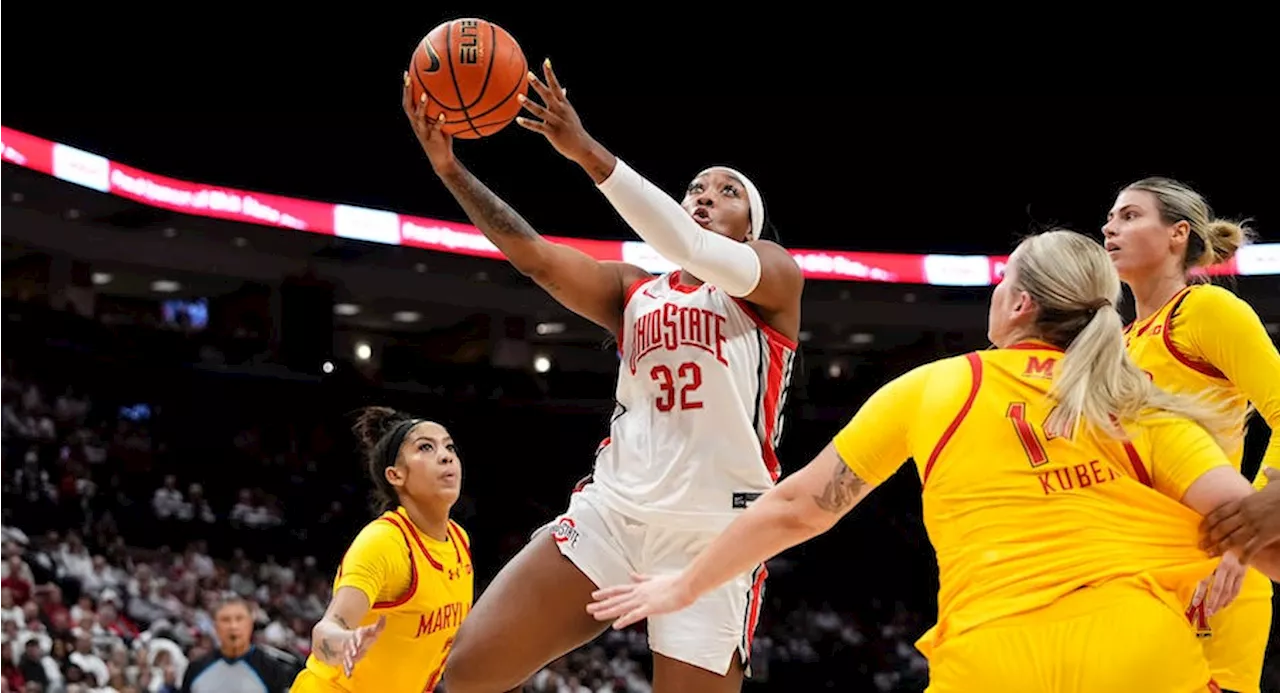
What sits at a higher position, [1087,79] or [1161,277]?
[1087,79]

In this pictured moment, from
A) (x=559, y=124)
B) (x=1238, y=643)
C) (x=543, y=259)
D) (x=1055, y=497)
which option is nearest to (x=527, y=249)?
(x=543, y=259)

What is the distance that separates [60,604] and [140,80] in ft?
26.1

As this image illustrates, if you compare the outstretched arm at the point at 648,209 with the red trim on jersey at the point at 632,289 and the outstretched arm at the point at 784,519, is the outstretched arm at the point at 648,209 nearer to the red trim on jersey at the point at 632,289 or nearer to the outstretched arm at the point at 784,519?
the red trim on jersey at the point at 632,289

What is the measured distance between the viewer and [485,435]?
69.4 ft

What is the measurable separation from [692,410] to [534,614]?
80 cm

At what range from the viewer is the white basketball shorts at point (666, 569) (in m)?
4.13

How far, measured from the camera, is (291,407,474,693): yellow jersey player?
517 cm

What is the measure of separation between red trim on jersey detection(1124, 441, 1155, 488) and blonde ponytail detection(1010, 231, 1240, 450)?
0.04 metres

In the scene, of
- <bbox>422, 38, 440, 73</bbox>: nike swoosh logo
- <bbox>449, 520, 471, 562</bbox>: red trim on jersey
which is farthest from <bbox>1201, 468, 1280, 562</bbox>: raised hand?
<bbox>449, 520, 471, 562</bbox>: red trim on jersey

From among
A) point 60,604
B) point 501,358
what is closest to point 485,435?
point 501,358

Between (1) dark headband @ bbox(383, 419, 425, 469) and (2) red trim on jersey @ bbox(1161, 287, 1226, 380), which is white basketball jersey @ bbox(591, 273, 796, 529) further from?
(1) dark headband @ bbox(383, 419, 425, 469)

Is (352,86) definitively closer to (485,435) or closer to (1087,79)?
(485,435)

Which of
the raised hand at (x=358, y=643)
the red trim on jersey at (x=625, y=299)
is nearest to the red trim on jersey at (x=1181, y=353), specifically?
the red trim on jersey at (x=625, y=299)

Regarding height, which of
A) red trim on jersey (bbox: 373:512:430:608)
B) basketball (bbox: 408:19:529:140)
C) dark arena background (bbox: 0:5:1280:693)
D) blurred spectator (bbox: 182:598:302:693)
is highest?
dark arena background (bbox: 0:5:1280:693)
